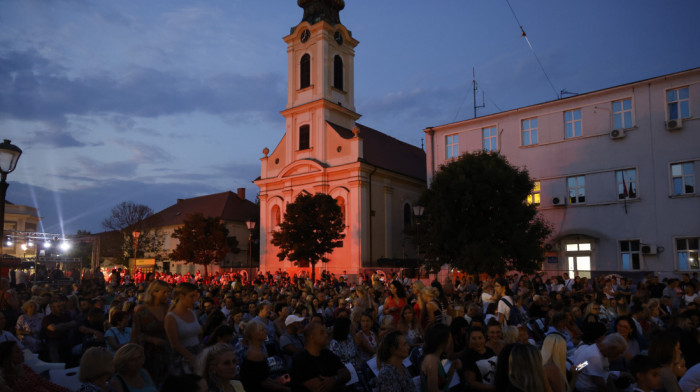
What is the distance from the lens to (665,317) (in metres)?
11.6

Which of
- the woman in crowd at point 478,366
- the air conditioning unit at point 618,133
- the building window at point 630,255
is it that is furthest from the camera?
the air conditioning unit at point 618,133

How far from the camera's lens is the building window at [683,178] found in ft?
83.6

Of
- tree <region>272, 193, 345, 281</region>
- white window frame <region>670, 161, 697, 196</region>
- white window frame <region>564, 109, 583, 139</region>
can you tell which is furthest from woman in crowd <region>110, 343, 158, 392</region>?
tree <region>272, 193, 345, 281</region>

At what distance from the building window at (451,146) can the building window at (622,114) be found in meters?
8.83

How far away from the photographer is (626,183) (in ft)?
88.9

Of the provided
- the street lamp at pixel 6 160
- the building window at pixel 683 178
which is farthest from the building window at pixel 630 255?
the street lamp at pixel 6 160

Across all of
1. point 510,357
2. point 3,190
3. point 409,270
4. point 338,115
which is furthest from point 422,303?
point 338,115

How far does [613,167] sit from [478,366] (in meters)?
25.2

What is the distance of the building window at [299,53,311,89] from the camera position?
44469 millimetres

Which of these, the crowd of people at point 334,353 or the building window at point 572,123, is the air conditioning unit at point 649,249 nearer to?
the building window at point 572,123

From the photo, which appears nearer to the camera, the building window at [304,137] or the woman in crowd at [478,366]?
the woman in crowd at [478,366]

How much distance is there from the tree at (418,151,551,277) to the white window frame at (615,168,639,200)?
448 centimetres

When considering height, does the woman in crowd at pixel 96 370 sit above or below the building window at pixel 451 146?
below

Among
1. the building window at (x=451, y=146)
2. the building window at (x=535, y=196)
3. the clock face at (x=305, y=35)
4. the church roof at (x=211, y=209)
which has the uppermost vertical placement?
the clock face at (x=305, y=35)
